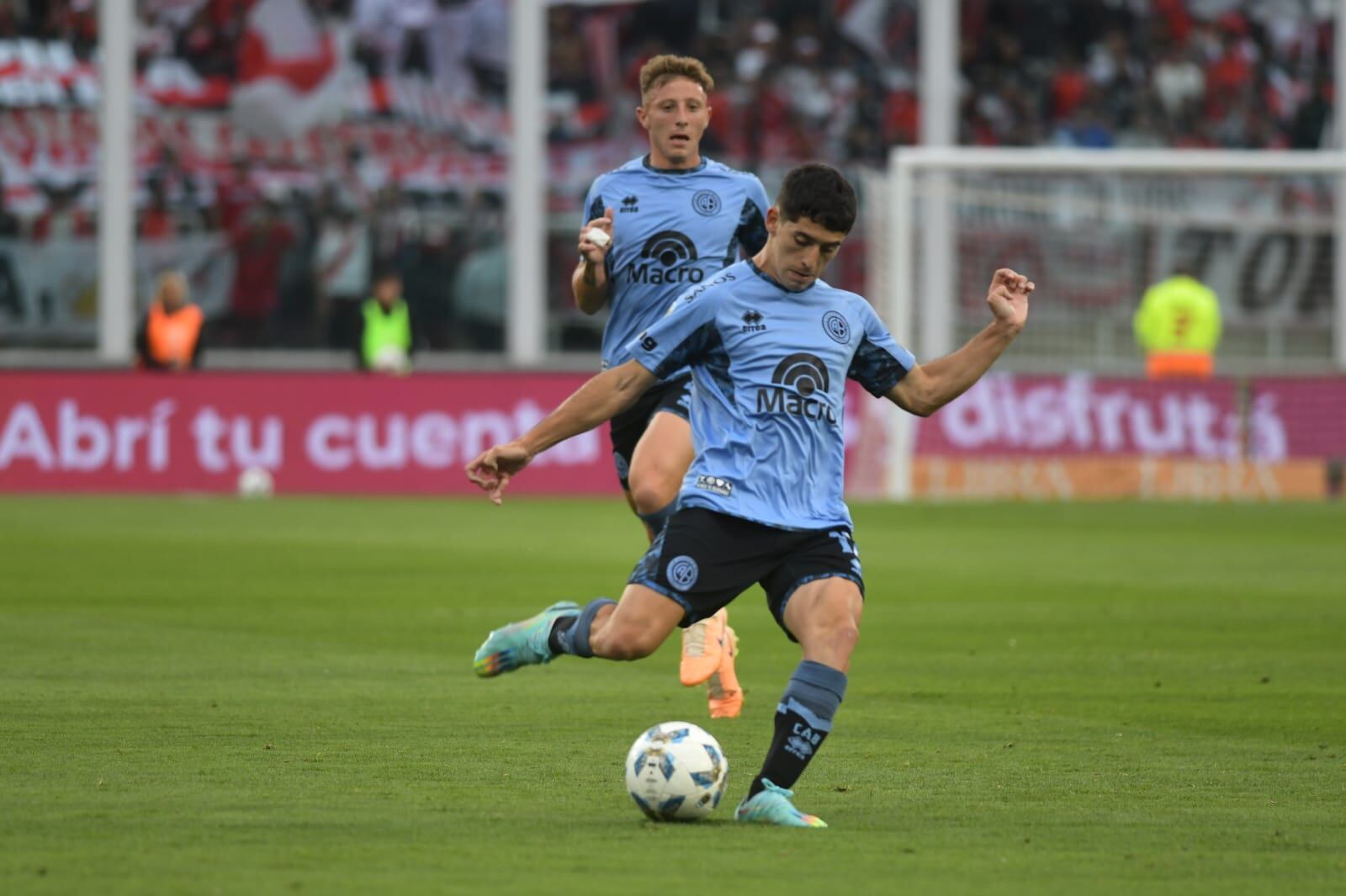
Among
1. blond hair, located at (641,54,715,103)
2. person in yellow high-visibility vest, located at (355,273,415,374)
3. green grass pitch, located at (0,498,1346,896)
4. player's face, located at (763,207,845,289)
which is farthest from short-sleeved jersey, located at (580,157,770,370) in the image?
person in yellow high-visibility vest, located at (355,273,415,374)

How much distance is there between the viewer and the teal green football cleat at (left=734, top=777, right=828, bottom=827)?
584cm

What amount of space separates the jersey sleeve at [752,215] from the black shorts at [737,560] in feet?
9.14

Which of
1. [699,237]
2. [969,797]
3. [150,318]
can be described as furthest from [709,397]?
[150,318]

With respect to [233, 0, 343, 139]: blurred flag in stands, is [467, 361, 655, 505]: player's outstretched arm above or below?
below

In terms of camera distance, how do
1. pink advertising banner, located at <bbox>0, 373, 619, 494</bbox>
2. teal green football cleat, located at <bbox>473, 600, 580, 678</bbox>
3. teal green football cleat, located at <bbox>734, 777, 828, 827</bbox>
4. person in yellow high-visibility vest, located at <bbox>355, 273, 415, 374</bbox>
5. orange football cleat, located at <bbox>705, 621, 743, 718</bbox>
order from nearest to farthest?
teal green football cleat, located at <bbox>734, 777, 828, 827</bbox> → teal green football cleat, located at <bbox>473, 600, 580, 678</bbox> → orange football cleat, located at <bbox>705, 621, 743, 718</bbox> → pink advertising banner, located at <bbox>0, 373, 619, 494</bbox> → person in yellow high-visibility vest, located at <bbox>355, 273, 415, 374</bbox>

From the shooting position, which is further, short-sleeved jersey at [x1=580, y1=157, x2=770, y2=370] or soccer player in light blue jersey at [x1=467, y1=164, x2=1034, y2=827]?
short-sleeved jersey at [x1=580, y1=157, x2=770, y2=370]

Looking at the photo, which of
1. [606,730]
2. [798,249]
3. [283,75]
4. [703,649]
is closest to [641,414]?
[703,649]

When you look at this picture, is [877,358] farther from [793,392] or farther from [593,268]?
[593,268]

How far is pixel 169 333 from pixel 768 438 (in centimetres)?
1805

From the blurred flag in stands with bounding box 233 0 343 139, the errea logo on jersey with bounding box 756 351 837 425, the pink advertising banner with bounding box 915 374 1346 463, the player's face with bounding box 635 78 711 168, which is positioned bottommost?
the pink advertising banner with bounding box 915 374 1346 463

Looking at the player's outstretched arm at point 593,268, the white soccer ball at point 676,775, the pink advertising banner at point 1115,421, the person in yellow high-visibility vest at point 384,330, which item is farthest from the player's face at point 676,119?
the person in yellow high-visibility vest at point 384,330

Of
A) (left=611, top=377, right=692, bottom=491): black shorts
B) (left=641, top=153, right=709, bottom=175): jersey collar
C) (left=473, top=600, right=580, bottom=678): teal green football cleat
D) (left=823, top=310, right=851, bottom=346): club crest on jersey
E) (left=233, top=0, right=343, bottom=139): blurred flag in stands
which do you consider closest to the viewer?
(left=823, top=310, right=851, bottom=346): club crest on jersey

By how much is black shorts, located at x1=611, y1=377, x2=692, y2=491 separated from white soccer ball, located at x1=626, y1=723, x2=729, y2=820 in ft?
7.97

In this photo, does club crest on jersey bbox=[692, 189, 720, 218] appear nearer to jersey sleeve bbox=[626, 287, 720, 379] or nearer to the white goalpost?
jersey sleeve bbox=[626, 287, 720, 379]
